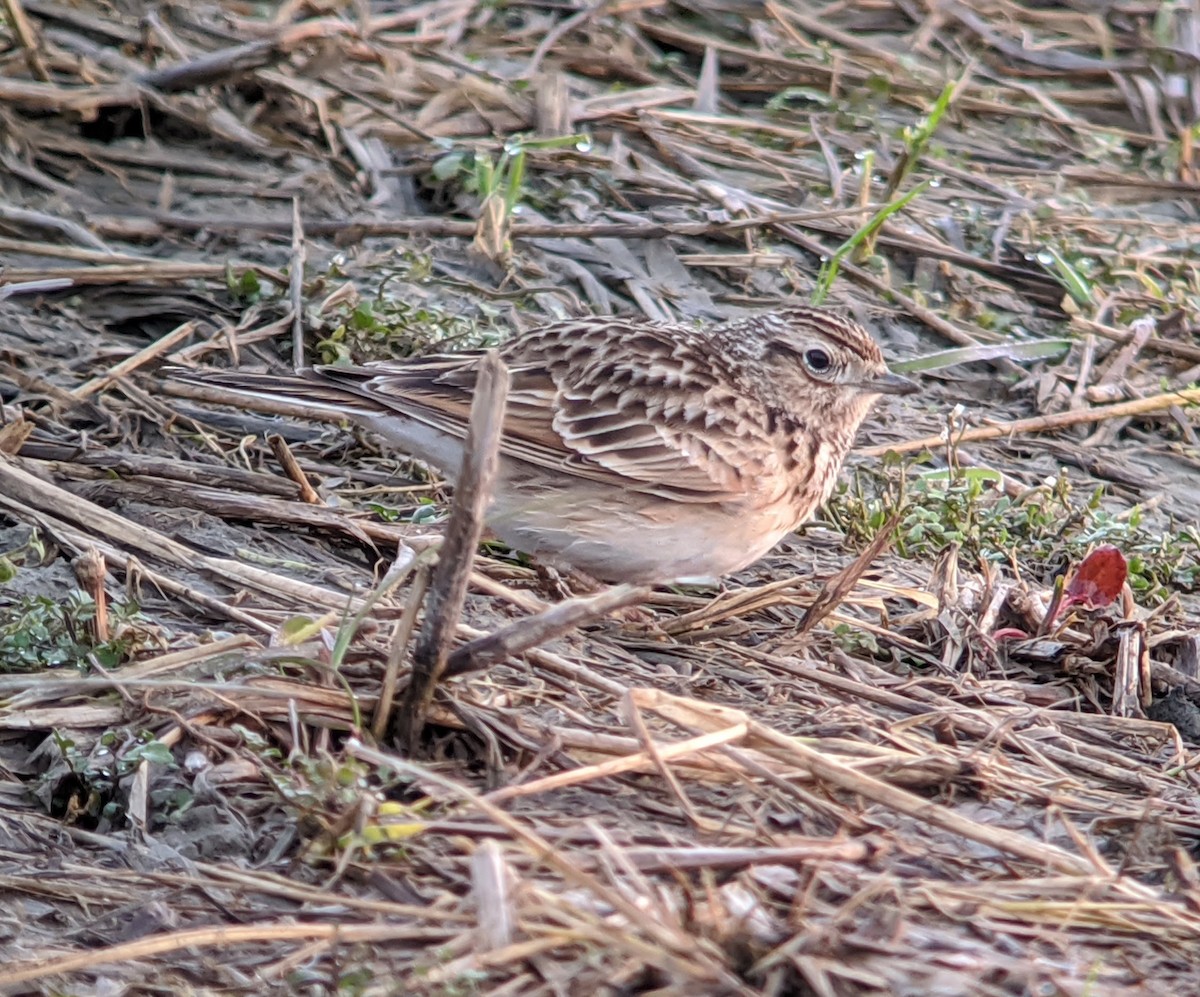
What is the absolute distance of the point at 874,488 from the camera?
758 centimetres

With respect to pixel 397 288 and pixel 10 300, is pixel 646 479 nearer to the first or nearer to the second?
pixel 397 288

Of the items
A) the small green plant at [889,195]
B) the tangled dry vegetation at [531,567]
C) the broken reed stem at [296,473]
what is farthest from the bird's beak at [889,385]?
the broken reed stem at [296,473]

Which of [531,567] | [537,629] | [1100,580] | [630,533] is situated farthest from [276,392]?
[1100,580]

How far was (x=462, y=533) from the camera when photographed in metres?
4.41

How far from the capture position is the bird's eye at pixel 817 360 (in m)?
6.80

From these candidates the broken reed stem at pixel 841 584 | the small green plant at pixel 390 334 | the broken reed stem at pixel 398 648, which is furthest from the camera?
the small green plant at pixel 390 334

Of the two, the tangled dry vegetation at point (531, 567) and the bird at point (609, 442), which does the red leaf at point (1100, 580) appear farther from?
the bird at point (609, 442)

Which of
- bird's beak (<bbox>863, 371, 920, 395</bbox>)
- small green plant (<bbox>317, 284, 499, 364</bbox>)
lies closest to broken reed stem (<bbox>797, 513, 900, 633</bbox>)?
bird's beak (<bbox>863, 371, 920, 395</bbox>)

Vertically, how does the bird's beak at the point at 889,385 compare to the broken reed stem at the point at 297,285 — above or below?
above

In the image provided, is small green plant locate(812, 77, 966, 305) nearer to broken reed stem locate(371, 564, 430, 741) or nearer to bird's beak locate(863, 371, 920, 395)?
bird's beak locate(863, 371, 920, 395)

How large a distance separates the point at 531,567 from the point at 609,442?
65cm

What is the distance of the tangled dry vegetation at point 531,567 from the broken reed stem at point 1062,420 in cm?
4

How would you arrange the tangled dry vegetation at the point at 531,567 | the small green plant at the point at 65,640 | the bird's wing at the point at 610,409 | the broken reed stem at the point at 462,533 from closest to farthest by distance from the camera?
the tangled dry vegetation at the point at 531,567 → the broken reed stem at the point at 462,533 → the small green plant at the point at 65,640 → the bird's wing at the point at 610,409

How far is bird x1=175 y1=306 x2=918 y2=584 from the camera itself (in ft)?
20.4
